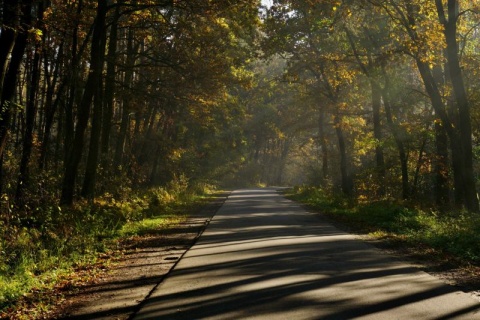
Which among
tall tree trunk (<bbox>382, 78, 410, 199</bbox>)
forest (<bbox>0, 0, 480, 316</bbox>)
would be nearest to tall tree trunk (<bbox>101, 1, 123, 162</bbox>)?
forest (<bbox>0, 0, 480, 316</bbox>)

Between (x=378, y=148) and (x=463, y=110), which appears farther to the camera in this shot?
(x=378, y=148)

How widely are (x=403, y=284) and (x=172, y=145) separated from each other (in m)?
25.8

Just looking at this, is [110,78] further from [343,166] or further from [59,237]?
[343,166]

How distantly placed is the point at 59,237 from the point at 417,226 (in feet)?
31.1

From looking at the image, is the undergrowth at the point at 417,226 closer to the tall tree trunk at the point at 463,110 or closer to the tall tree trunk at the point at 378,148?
the tall tree trunk at the point at 463,110

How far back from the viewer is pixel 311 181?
149ft

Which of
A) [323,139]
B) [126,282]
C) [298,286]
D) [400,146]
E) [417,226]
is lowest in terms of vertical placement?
Answer: [126,282]

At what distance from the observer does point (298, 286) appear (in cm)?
742

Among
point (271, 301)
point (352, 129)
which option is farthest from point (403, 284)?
point (352, 129)

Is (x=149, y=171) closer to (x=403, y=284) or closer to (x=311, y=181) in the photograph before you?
(x=311, y=181)

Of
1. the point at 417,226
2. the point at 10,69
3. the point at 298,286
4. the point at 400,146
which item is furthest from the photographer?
the point at 400,146

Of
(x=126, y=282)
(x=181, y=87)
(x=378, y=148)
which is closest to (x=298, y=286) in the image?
(x=126, y=282)

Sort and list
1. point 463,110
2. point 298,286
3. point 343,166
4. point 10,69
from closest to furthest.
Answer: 1. point 298,286
2. point 10,69
3. point 463,110
4. point 343,166

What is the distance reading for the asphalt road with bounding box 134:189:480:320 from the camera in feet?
20.0
